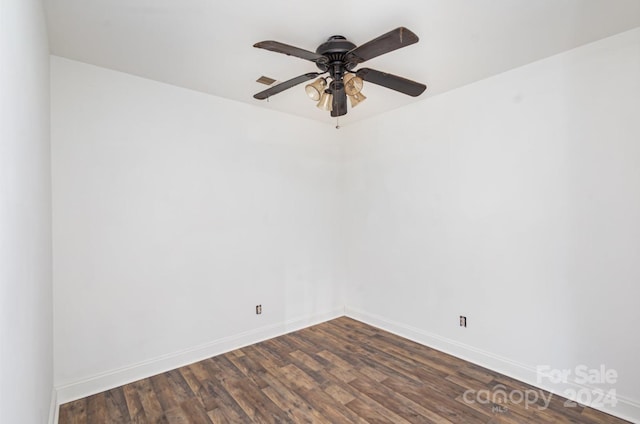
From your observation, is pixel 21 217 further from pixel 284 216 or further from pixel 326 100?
pixel 284 216

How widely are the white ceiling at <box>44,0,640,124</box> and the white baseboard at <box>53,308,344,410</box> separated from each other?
8.15ft

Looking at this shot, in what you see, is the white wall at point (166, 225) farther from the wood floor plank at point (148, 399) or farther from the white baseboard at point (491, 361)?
the white baseboard at point (491, 361)

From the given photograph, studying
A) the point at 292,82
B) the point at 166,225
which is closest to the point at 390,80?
the point at 292,82

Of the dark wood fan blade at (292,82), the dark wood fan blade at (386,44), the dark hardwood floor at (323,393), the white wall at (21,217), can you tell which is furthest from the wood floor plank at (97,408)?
the dark wood fan blade at (386,44)

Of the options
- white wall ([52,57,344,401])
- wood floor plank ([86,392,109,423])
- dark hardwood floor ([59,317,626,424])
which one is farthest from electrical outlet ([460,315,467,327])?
wood floor plank ([86,392,109,423])

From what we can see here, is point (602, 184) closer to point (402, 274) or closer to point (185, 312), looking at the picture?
point (402, 274)

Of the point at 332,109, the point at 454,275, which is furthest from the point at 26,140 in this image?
the point at 454,275

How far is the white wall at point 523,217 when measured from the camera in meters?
2.20

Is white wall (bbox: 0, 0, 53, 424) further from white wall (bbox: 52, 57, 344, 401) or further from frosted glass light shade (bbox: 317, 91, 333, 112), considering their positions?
frosted glass light shade (bbox: 317, 91, 333, 112)

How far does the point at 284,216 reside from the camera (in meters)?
3.78

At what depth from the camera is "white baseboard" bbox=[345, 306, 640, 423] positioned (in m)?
2.17

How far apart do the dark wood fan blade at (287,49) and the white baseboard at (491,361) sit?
111 inches

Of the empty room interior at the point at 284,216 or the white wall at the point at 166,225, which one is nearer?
the empty room interior at the point at 284,216

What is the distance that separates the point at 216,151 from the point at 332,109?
1.45 m
